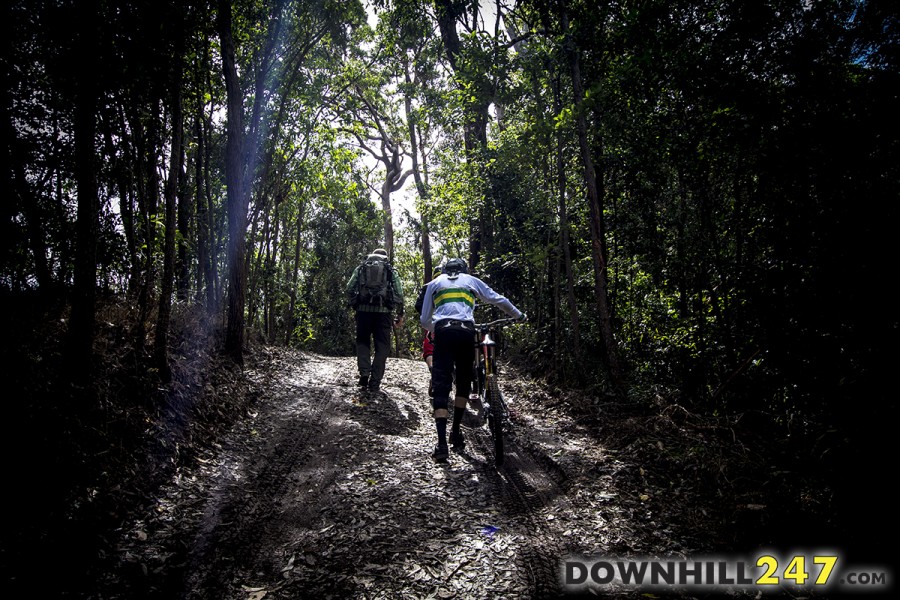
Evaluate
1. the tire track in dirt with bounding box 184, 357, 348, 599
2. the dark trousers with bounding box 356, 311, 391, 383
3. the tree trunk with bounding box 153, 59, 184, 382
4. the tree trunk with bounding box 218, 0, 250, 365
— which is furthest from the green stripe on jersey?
the tree trunk with bounding box 218, 0, 250, 365

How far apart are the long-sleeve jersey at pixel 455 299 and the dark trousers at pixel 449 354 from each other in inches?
7.0

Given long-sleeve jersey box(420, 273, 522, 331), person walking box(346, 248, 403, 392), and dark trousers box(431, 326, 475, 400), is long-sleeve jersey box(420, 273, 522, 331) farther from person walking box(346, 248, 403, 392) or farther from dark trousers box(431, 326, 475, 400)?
person walking box(346, 248, 403, 392)

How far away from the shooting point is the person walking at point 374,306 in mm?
7672

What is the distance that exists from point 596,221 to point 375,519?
541 cm

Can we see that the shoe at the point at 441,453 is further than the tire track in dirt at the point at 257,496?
Yes

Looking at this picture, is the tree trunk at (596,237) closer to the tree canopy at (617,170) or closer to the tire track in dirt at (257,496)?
the tree canopy at (617,170)

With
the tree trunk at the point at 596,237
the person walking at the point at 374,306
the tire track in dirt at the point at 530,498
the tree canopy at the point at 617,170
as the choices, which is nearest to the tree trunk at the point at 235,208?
the tree canopy at the point at 617,170

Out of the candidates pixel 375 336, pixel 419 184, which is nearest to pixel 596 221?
pixel 375 336

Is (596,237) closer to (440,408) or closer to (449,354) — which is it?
(449,354)

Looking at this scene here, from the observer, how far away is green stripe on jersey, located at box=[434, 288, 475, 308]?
5.23m

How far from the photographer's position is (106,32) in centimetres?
459

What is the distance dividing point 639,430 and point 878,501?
7.31 feet

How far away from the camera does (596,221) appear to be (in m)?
6.92

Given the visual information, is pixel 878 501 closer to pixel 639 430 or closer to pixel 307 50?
pixel 639 430
